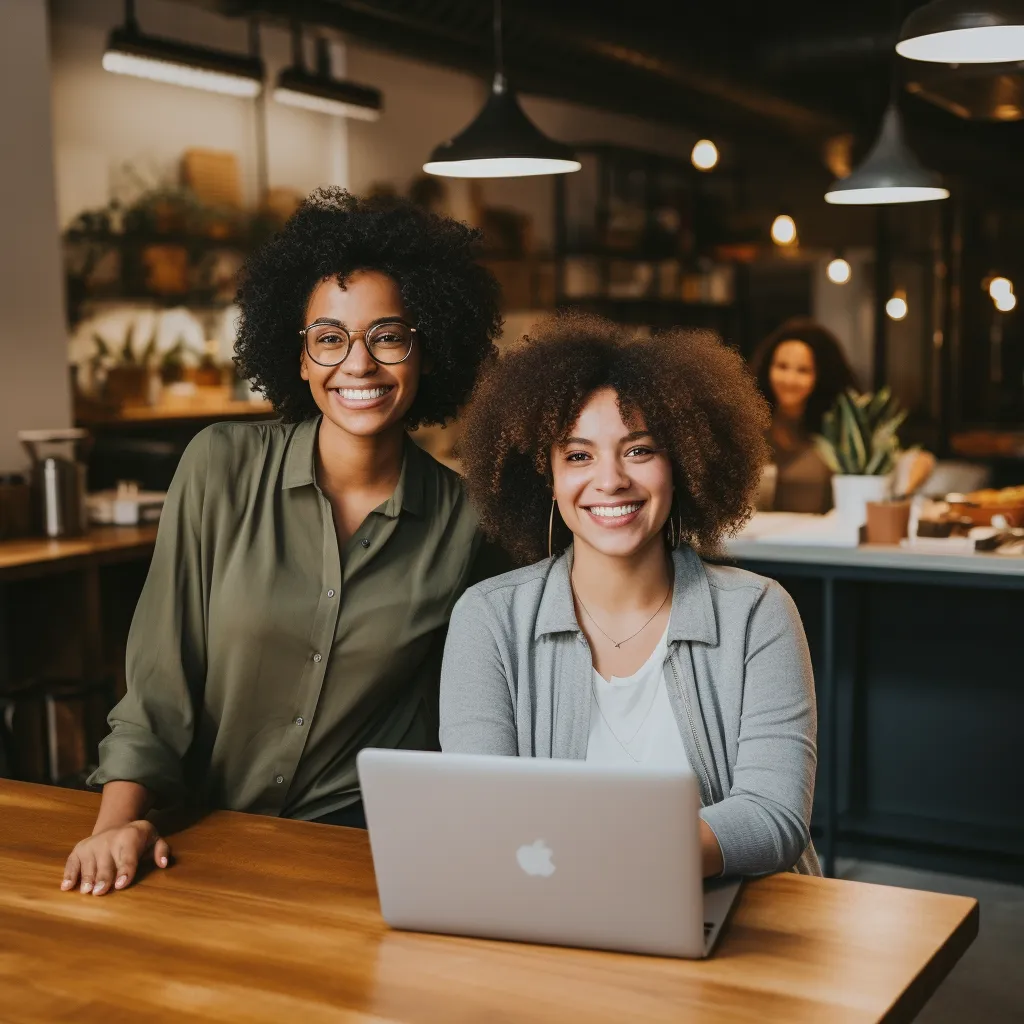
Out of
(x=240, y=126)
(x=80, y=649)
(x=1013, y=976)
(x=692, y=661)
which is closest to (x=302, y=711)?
(x=692, y=661)

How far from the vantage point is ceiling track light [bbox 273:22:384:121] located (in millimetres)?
5773

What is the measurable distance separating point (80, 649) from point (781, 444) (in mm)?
2781

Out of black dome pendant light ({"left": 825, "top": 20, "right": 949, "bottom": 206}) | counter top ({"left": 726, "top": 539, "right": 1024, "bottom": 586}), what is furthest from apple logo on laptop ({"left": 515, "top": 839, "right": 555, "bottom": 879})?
black dome pendant light ({"left": 825, "top": 20, "right": 949, "bottom": 206})

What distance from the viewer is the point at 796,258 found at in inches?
392

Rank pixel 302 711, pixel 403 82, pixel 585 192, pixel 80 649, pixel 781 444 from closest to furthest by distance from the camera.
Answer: pixel 302 711 → pixel 80 649 → pixel 781 444 → pixel 403 82 → pixel 585 192

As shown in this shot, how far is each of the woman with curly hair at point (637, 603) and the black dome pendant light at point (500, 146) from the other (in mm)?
1808

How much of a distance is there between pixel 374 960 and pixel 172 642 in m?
0.75

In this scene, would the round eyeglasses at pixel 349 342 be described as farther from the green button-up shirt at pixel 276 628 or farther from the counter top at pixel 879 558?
the counter top at pixel 879 558

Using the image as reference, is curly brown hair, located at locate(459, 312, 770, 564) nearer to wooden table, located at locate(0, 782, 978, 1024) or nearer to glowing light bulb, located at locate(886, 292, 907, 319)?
wooden table, located at locate(0, 782, 978, 1024)

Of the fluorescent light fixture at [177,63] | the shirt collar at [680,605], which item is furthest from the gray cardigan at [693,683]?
the fluorescent light fixture at [177,63]

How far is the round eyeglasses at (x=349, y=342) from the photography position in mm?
2097

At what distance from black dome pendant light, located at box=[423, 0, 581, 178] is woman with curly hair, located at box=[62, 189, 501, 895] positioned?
5.10ft

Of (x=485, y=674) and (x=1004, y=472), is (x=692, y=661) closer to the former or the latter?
Result: (x=485, y=674)

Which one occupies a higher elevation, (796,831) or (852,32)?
(852,32)
